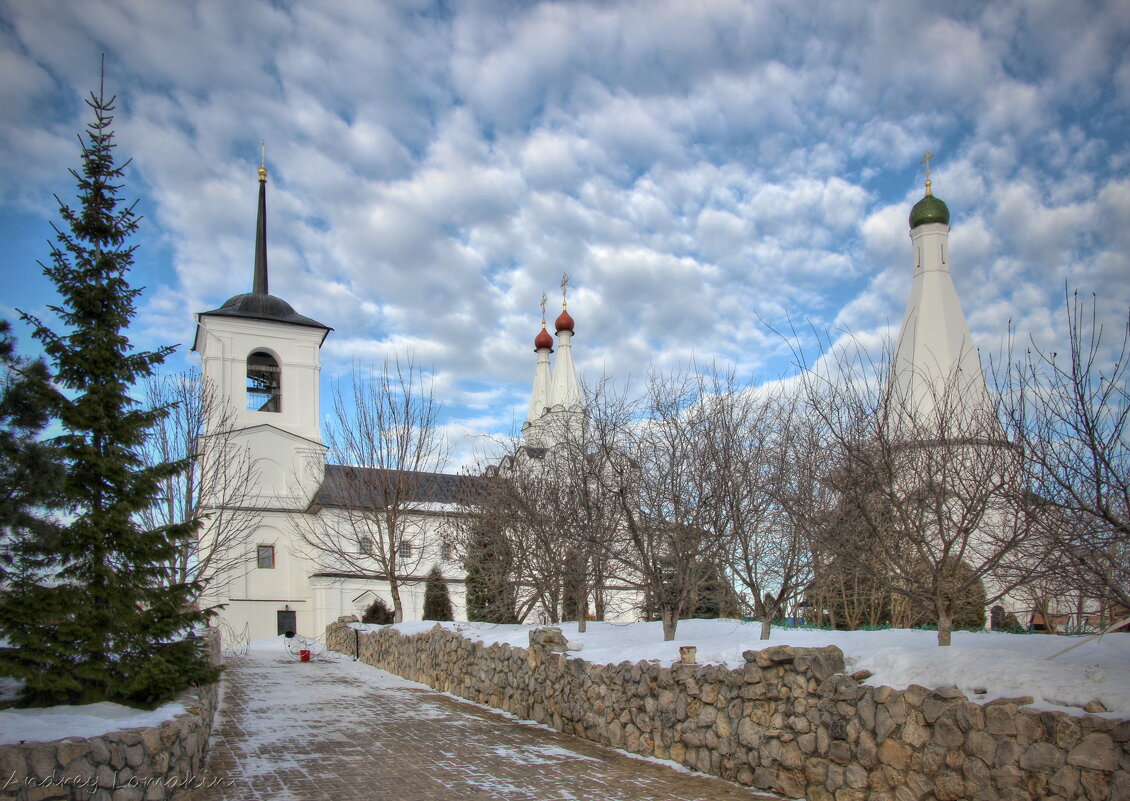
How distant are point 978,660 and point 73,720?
7.33 metres

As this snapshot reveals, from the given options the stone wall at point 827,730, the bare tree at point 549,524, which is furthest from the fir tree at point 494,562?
the stone wall at point 827,730

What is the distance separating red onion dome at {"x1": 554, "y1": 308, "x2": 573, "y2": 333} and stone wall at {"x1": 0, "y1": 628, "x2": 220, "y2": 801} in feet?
109

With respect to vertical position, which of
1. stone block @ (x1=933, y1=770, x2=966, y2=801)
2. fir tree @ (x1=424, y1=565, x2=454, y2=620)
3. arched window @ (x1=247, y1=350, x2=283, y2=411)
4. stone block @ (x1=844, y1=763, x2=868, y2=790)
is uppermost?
arched window @ (x1=247, y1=350, x2=283, y2=411)

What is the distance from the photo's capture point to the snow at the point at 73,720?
637 centimetres

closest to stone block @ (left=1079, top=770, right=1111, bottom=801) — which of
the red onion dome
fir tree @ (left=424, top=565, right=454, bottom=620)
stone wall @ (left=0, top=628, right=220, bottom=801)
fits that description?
stone wall @ (left=0, top=628, right=220, bottom=801)

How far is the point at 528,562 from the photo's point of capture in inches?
623

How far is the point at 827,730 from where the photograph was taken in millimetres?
6969

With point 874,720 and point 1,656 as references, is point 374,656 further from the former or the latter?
point 874,720

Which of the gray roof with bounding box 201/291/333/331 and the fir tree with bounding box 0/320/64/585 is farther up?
the gray roof with bounding box 201/291/333/331

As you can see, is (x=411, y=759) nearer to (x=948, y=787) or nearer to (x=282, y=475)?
(x=948, y=787)

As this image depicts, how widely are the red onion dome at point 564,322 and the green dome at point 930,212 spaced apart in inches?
695

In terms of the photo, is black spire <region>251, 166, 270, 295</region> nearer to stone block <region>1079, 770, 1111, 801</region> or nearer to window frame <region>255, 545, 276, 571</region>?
window frame <region>255, 545, 276, 571</region>

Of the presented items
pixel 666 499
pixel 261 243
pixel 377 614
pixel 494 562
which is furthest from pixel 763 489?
pixel 261 243

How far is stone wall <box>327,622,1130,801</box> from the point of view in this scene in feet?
17.2
